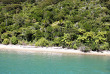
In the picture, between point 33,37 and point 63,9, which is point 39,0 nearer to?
point 63,9

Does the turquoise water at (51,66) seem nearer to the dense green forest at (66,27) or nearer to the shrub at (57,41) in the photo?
the dense green forest at (66,27)

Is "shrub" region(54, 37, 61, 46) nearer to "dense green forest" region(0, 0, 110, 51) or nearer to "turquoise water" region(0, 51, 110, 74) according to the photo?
"dense green forest" region(0, 0, 110, 51)

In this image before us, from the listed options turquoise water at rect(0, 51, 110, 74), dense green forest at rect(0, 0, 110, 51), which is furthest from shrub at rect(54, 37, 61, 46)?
turquoise water at rect(0, 51, 110, 74)

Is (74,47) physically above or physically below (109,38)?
below

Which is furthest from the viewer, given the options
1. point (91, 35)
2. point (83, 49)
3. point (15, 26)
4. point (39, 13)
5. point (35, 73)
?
point (39, 13)

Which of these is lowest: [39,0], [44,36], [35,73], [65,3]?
[35,73]

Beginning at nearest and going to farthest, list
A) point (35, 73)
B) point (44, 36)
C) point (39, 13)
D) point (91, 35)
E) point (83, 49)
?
1. point (35, 73)
2. point (83, 49)
3. point (91, 35)
4. point (44, 36)
5. point (39, 13)

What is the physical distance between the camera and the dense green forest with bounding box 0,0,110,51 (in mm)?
27625

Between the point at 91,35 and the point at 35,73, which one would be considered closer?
the point at 35,73

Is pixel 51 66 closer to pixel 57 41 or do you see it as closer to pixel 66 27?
pixel 57 41

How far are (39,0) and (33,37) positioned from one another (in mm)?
31848

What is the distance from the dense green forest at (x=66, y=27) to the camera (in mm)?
27625

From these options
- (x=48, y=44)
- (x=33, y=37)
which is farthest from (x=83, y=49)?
(x=33, y=37)

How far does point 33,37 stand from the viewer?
33.7 m
